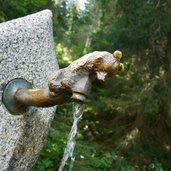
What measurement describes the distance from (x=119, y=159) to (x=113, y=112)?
2770 millimetres

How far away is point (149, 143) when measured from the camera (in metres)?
7.35

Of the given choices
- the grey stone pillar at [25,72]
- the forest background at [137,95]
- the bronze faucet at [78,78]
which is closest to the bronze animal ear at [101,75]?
the bronze faucet at [78,78]

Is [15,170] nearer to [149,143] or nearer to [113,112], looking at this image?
[149,143]

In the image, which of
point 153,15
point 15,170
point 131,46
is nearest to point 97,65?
point 15,170

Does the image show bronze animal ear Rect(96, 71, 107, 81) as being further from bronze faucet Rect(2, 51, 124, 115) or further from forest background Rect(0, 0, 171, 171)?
forest background Rect(0, 0, 171, 171)

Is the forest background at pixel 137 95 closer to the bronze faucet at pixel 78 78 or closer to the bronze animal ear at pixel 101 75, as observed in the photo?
the bronze faucet at pixel 78 78

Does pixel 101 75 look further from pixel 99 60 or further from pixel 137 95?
pixel 137 95

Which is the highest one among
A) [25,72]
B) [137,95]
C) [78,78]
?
[78,78]

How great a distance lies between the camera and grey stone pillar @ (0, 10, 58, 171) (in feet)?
6.82

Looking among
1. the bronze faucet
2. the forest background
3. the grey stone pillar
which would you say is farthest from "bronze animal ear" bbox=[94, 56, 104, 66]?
the forest background

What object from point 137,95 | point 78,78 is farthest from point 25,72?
point 137,95

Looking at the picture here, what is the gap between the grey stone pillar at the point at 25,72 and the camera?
208 centimetres

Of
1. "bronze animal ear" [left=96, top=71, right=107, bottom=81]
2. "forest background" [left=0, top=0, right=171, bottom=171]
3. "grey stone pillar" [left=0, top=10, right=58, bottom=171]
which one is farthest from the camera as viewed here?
"forest background" [left=0, top=0, right=171, bottom=171]

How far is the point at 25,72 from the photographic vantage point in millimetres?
2162
